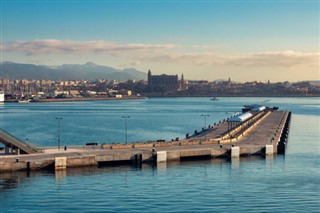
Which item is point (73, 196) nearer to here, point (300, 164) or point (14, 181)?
point (14, 181)

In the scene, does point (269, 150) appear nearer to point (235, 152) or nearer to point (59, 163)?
point (235, 152)

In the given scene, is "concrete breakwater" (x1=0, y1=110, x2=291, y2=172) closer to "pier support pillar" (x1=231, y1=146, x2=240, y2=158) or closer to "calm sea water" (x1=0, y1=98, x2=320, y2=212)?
"pier support pillar" (x1=231, y1=146, x2=240, y2=158)

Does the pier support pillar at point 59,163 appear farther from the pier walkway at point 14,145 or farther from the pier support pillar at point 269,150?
the pier support pillar at point 269,150

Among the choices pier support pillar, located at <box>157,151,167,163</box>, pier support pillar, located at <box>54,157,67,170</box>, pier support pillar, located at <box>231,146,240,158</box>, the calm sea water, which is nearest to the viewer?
the calm sea water

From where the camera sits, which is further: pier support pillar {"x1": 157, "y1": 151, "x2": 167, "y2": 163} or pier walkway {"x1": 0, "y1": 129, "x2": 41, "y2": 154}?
pier support pillar {"x1": 157, "y1": 151, "x2": 167, "y2": 163}

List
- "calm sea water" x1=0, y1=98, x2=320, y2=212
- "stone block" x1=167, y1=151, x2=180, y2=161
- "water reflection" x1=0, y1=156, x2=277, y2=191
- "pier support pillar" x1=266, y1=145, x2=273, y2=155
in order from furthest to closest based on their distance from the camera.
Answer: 1. "pier support pillar" x1=266, y1=145, x2=273, y2=155
2. "stone block" x1=167, y1=151, x2=180, y2=161
3. "water reflection" x1=0, y1=156, x2=277, y2=191
4. "calm sea water" x1=0, y1=98, x2=320, y2=212

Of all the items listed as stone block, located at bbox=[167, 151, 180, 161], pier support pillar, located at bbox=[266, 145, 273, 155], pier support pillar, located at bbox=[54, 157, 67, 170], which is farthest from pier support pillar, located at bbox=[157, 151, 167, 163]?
pier support pillar, located at bbox=[266, 145, 273, 155]

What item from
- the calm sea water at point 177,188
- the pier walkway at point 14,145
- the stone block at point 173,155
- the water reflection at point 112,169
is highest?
the pier walkway at point 14,145

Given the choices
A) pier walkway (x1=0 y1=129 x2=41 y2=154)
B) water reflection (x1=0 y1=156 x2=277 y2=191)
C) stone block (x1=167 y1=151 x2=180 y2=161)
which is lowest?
water reflection (x1=0 y1=156 x2=277 y2=191)

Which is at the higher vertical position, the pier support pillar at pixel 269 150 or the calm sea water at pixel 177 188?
the pier support pillar at pixel 269 150

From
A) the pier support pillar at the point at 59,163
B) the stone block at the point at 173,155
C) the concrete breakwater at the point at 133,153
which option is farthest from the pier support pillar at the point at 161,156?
the pier support pillar at the point at 59,163

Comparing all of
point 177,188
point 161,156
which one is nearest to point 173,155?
point 161,156

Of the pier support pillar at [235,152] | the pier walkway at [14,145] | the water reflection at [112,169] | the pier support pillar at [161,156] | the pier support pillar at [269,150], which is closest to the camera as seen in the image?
the water reflection at [112,169]

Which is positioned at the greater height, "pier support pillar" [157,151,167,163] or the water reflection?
"pier support pillar" [157,151,167,163]
